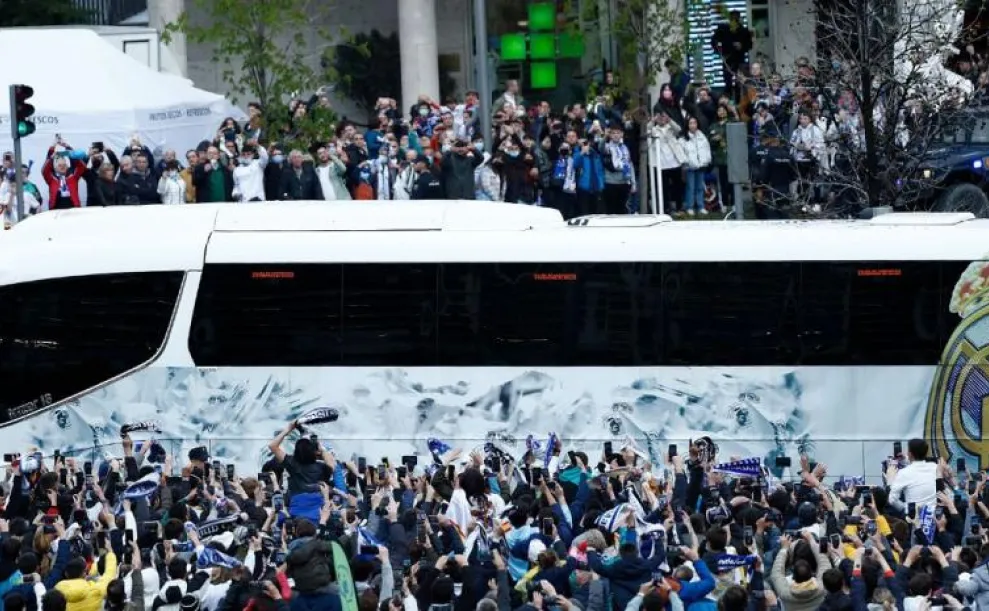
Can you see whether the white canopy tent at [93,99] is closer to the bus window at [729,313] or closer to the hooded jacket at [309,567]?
the bus window at [729,313]

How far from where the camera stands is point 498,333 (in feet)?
79.6

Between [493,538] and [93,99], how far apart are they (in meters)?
20.9

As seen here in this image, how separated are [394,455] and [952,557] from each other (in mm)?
8921

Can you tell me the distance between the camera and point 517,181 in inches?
1329

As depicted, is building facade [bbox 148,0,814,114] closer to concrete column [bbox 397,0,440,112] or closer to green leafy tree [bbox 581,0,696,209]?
concrete column [bbox 397,0,440,112]

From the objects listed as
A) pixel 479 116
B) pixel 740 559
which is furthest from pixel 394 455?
pixel 479 116

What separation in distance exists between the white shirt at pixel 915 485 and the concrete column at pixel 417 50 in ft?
85.5

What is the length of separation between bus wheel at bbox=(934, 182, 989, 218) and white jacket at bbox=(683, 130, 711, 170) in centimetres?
410

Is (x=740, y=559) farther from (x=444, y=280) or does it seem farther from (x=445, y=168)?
(x=445, y=168)

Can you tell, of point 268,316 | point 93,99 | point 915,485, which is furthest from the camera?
point 93,99

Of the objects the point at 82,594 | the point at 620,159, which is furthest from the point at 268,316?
the point at 620,159

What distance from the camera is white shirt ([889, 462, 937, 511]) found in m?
20.0

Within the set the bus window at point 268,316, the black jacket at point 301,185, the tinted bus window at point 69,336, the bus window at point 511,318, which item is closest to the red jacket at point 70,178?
the black jacket at point 301,185

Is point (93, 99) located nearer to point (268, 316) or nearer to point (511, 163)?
point (511, 163)
